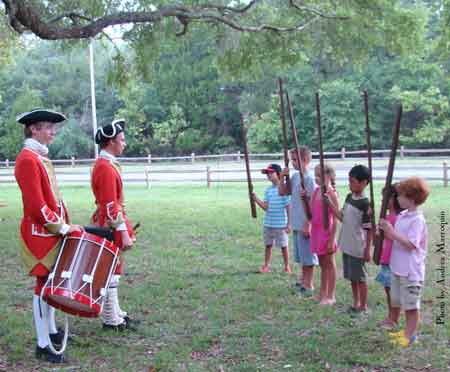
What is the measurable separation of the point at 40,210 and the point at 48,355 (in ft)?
3.99

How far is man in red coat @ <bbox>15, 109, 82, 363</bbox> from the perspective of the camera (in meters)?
4.36

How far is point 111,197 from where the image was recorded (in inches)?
197

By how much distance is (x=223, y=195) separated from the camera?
18.5 m

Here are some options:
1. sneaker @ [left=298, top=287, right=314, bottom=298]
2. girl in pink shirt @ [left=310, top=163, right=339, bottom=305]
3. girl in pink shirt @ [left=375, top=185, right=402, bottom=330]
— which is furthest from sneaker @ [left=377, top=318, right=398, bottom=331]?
sneaker @ [left=298, top=287, right=314, bottom=298]

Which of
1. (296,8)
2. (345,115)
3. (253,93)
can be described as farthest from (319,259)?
(253,93)

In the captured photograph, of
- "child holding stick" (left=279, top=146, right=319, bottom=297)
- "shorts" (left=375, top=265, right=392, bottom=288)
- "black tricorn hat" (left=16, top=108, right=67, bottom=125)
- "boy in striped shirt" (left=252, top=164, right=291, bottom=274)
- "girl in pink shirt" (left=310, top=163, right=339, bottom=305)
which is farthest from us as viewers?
"boy in striped shirt" (left=252, top=164, right=291, bottom=274)

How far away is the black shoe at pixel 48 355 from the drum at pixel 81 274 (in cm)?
39

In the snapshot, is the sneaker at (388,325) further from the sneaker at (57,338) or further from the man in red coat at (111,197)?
the sneaker at (57,338)

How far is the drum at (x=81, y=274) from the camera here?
4.33 meters

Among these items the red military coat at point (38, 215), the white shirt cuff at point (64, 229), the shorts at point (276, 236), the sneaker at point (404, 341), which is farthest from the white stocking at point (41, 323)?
the shorts at point (276, 236)

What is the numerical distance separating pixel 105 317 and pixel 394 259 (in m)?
2.64

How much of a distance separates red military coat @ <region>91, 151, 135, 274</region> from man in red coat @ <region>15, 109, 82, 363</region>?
445 millimetres

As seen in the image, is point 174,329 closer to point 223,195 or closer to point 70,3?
point 70,3

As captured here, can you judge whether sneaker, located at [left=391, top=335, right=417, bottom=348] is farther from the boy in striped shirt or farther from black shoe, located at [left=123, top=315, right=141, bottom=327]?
the boy in striped shirt
